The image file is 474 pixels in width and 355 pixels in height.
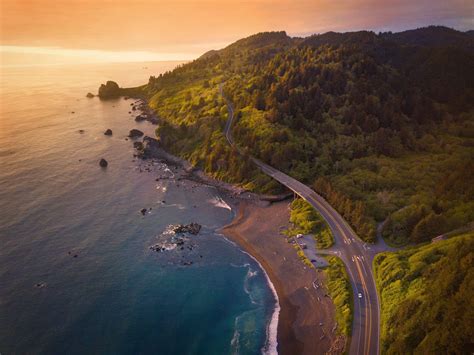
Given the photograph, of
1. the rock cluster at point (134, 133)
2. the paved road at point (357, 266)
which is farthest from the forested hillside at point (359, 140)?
the rock cluster at point (134, 133)

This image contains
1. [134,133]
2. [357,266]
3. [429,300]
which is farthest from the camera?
[134,133]

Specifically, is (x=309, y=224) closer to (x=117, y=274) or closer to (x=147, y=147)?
(x=117, y=274)

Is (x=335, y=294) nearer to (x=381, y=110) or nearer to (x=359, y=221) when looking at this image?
(x=359, y=221)

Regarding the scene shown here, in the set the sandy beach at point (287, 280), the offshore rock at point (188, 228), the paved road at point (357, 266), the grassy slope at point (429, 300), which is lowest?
the sandy beach at point (287, 280)

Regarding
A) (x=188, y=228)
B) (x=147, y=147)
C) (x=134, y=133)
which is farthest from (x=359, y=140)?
(x=134, y=133)

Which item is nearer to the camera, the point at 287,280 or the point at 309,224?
the point at 287,280

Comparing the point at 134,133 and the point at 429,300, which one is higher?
the point at 134,133

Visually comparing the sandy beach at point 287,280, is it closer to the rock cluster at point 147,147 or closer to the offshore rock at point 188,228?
the offshore rock at point 188,228
